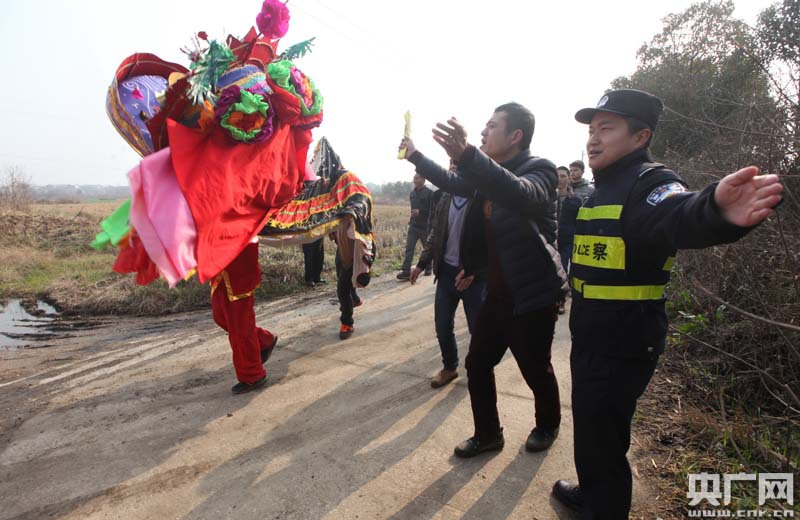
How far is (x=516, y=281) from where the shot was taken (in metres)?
2.45

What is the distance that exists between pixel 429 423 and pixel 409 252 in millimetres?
4935

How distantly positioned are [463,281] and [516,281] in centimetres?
74

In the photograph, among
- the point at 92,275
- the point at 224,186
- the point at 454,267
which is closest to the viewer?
the point at 224,186

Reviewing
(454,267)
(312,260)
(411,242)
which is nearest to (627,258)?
(454,267)

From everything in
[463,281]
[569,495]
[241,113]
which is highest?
[241,113]

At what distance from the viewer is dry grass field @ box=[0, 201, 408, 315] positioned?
6.82m

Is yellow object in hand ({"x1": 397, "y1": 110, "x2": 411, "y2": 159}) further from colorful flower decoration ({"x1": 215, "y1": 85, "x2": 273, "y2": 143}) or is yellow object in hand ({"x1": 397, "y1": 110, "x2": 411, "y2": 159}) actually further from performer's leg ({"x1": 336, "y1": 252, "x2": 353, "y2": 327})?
performer's leg ({"x1": 336, "y1": 252, "x2": 353, "y2": 327})

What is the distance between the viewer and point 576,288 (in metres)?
1.99

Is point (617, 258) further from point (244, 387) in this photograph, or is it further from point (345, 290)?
point (345, 290)

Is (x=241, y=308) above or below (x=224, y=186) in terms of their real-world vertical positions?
below

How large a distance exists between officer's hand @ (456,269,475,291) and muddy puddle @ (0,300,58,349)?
19.2 ft

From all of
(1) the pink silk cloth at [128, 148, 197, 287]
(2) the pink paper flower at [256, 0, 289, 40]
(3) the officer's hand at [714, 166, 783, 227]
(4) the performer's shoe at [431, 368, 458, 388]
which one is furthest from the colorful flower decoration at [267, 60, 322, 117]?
(3) the officer's hand at [714, 166, 783, 227]

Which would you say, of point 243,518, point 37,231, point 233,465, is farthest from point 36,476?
point 37,231

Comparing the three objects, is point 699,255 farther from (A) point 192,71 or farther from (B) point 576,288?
(A) point 192,71
